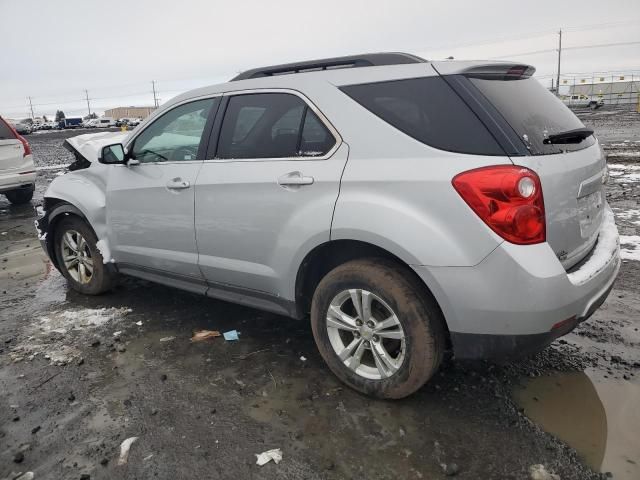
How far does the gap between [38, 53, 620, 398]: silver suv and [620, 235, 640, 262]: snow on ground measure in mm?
2153

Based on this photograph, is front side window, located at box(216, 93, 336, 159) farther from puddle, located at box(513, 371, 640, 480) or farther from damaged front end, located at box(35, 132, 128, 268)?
puddle, located at box(513, 371, 640, 480)

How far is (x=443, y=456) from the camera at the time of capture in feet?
8.16

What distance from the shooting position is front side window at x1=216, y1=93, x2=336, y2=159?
3070 mm

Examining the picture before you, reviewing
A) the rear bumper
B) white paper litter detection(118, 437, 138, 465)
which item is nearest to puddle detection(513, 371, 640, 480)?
the rear bumper

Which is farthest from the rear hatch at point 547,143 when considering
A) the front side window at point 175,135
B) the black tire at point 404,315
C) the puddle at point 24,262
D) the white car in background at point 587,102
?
the white car in background at point 587,102

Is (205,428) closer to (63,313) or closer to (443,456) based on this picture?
(443,456)

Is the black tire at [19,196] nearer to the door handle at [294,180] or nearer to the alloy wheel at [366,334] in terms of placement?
the door handle at [294,180]

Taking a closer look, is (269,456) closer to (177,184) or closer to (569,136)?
(177,184)

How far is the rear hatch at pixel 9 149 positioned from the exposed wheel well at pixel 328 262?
27.4ft

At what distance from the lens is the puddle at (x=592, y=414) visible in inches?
95.7

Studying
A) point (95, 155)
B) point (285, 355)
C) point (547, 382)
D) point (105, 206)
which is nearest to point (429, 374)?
point (547, 382)

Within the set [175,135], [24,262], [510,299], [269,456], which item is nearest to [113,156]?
[175,135]

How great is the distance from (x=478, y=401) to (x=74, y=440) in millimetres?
2234

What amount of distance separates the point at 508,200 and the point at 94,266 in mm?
3760
